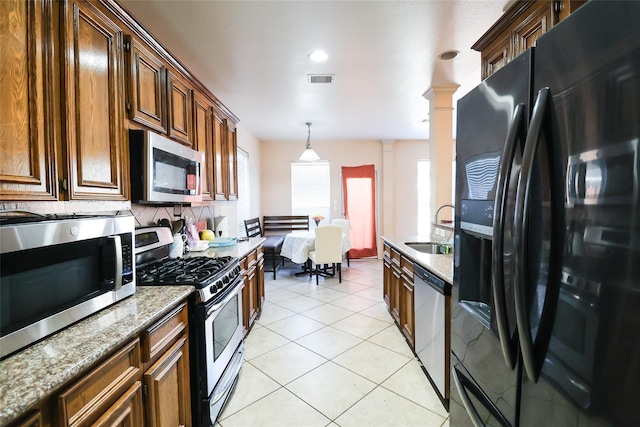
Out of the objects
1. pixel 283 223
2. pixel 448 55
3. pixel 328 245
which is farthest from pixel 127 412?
pixel 283 223

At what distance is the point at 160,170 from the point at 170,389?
47.6 inches

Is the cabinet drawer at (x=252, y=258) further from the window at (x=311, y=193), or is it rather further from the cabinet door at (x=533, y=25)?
the window at (x=311, y=193)

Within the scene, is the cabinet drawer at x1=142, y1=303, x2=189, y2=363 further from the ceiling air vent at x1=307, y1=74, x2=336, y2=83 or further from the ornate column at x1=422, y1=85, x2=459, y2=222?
the ornate column at x1=422, y1=85, x2=459, y2=222

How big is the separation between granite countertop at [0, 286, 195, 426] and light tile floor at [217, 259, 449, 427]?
100 cm

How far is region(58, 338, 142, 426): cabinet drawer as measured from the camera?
83 centimetres

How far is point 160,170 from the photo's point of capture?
1.80 m

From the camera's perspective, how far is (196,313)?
1590 millimetres

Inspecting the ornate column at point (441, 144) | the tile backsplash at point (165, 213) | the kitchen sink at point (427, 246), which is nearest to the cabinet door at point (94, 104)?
the tile backsplash at point (165, 213)

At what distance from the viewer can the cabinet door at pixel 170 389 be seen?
47.3 inches

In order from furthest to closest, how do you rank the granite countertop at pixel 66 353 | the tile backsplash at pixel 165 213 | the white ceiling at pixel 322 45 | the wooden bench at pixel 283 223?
the wooden bench at pixel 283 223 → the tile backsplash at pixel 165 213 → the white ceiling at pixel 322 45 → the granite countertop at pixel 66 353

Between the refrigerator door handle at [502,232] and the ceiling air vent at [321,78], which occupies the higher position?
the ceiling air vent at [321,78]

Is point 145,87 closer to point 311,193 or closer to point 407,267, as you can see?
point 407,267

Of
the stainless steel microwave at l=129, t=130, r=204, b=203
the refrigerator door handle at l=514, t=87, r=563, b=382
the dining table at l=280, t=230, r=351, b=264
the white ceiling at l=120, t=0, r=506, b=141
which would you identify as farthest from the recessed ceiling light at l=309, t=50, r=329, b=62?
the dining table at l=280, t=230, r=351, b=264

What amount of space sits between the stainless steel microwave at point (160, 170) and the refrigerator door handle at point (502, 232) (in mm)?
1707
